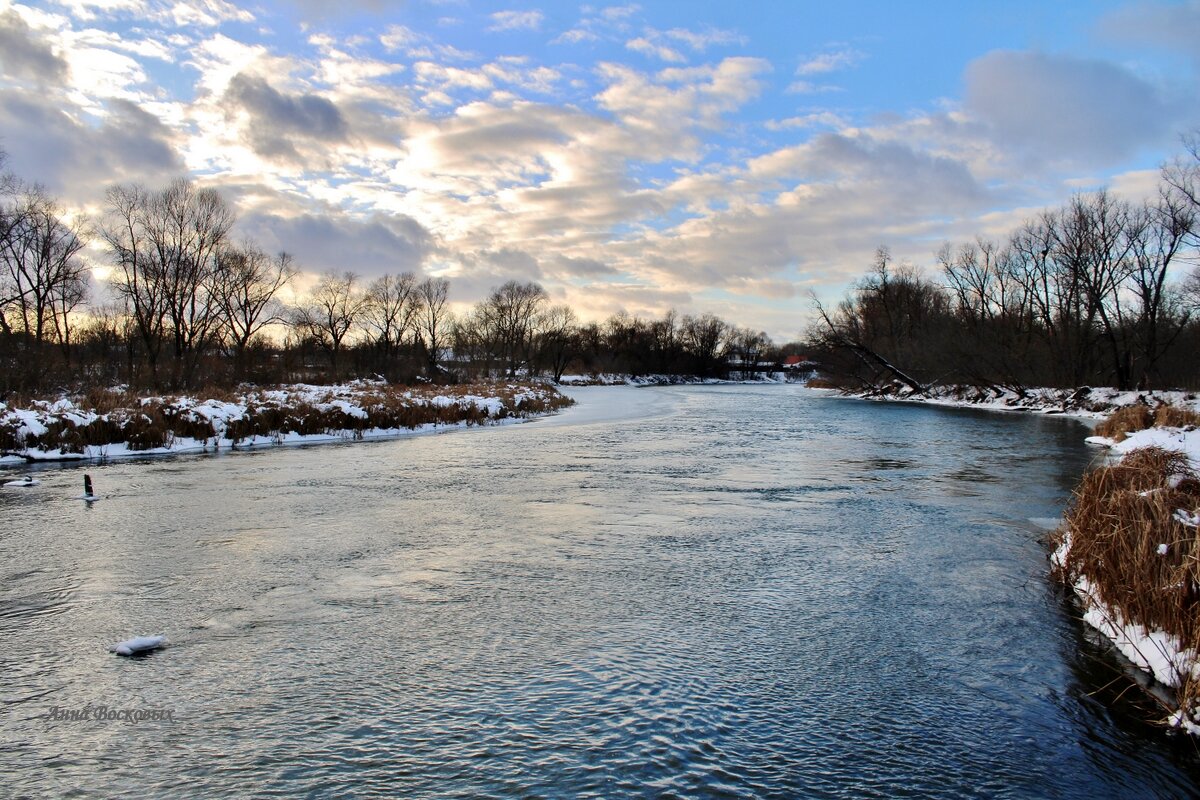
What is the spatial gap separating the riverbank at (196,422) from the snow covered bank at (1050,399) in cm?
2870

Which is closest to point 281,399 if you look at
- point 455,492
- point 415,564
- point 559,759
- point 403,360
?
point 455,492

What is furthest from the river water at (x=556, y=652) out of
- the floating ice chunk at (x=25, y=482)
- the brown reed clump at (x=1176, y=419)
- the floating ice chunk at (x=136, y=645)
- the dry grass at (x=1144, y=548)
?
the brown reed clump at (x=1176, y=419)

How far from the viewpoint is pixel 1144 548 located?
5145 millimetres

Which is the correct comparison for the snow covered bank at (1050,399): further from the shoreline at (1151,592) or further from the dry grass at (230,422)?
the dry grass at (230,422)

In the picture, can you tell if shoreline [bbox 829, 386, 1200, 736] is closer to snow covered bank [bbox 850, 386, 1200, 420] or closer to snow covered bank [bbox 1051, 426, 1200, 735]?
snow covered bank [bbox 1051, 426, 1200, 735]

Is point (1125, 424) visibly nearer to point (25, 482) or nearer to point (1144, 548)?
point (1144, 548)

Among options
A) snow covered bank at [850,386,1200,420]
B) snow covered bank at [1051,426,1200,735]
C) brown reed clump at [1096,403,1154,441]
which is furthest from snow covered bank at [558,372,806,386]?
snow covered bank at [1051,426,1200,735]

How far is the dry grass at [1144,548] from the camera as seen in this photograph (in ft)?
15.0

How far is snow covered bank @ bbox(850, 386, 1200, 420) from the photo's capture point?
99.8ft

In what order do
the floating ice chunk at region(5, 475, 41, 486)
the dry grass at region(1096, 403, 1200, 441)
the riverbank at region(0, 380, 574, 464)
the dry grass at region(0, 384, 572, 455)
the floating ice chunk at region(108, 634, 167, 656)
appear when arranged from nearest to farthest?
the floating ice chunk at region(108, 634, 167, 656) → the floating ice chunk at region(5, 475, 41, 486) → the riverbank at region(0, 380, 574, 464) → the dry grass at region(0, 384, 572, 455) → the dry grass at region(1096, 403, 1200, 441)

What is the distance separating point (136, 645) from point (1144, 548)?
7.44 m

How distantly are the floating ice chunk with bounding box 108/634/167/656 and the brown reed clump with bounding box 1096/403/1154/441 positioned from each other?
905 inches

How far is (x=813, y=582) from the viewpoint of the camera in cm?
693

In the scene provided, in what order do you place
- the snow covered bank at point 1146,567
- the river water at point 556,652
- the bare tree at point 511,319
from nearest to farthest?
the river water at point 556,652
the snow covered bank at point 1146,567
the bare tree at point 511,319
